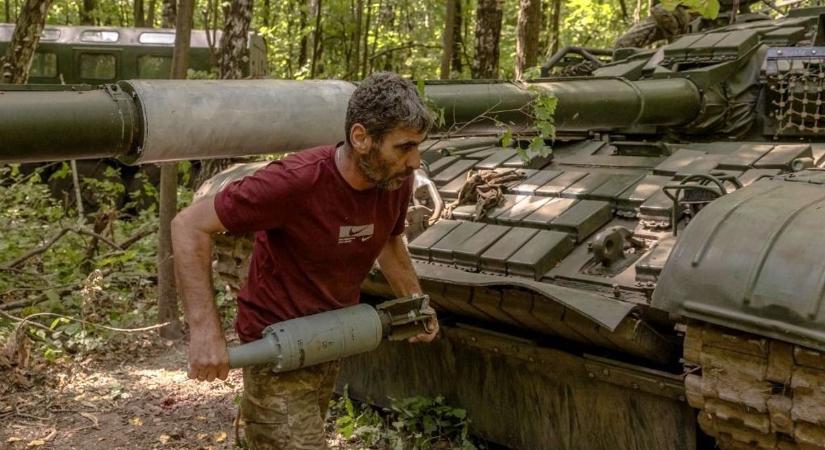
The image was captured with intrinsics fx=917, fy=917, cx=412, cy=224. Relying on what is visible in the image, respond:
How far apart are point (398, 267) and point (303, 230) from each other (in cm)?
64

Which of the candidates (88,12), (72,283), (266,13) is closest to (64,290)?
(72,283)

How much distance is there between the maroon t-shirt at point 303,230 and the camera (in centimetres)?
290

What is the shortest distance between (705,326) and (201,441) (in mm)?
2979

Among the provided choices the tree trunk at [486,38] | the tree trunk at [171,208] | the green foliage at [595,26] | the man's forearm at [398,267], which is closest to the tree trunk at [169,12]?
the green foliage at [595,26]

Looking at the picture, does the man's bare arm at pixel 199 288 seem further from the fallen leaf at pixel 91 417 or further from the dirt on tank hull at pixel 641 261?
the fallen leaf at pixel 91 417

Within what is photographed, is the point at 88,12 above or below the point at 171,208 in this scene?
above

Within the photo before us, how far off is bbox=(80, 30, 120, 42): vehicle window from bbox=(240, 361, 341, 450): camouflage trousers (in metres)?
13.7

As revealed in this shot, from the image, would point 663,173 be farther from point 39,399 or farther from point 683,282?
point 39,399

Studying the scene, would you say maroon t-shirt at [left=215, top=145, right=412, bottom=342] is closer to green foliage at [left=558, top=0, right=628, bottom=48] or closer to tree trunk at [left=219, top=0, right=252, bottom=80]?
tree trunk at [left=219, top=0, right=252, bottom=80]

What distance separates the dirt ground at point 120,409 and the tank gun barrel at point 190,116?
2.08m

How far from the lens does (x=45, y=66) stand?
1564 cm

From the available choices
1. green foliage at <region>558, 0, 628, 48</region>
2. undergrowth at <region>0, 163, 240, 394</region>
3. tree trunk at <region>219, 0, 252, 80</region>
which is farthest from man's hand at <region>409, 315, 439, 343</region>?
green foliage at <region>558, 0, 628, 48</region>

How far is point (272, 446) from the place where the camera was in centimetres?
313

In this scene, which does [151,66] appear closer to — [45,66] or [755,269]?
[45,66]
